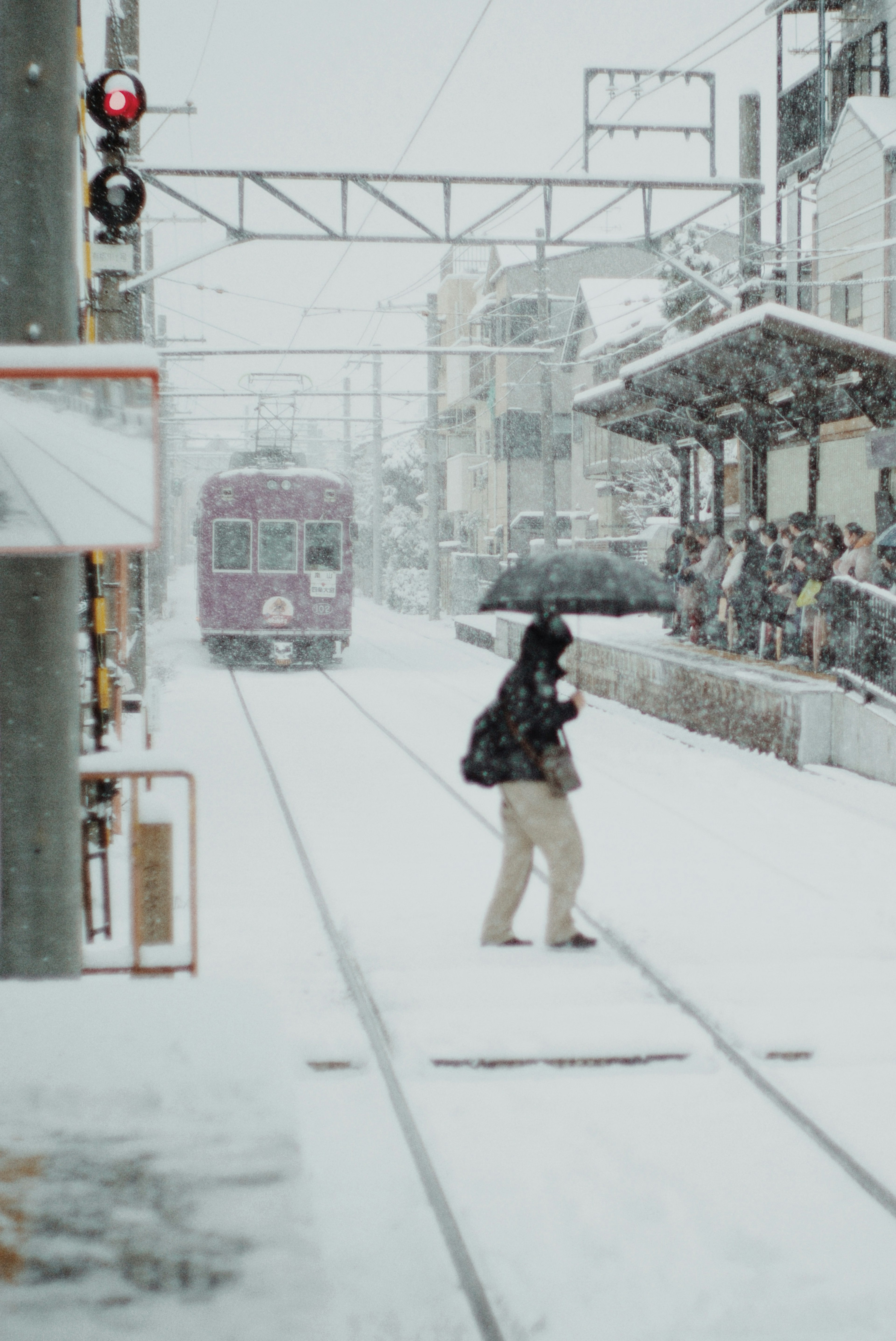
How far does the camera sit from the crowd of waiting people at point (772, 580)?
12.7m

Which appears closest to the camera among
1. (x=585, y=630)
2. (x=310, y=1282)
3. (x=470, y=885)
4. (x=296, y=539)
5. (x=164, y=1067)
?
(x=310, y=1282)

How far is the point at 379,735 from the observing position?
14.8m

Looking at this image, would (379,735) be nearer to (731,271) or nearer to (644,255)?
(731,271)

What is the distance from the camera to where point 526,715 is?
6.14 meters

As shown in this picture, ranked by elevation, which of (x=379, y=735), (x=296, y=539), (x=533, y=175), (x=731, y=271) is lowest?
(x=379, y=735)

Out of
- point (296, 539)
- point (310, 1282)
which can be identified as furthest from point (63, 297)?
point (296, 539)

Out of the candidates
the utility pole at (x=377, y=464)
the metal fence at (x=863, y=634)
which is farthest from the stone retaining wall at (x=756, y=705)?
the utility pole at (x=377, y=464)

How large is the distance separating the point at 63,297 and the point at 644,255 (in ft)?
150

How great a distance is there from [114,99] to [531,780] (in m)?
4.58

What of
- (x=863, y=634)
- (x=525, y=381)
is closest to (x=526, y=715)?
(x=863, y=634)

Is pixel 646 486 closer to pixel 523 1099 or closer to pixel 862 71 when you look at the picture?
pixel 862 71

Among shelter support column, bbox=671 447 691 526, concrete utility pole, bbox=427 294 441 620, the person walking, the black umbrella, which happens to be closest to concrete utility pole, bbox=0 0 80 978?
the person walking

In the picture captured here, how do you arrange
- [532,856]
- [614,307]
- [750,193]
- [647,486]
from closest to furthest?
[532,856], [750,193], [647,486], [614,307]

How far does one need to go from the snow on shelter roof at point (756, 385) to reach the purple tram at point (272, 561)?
5.46 meters
